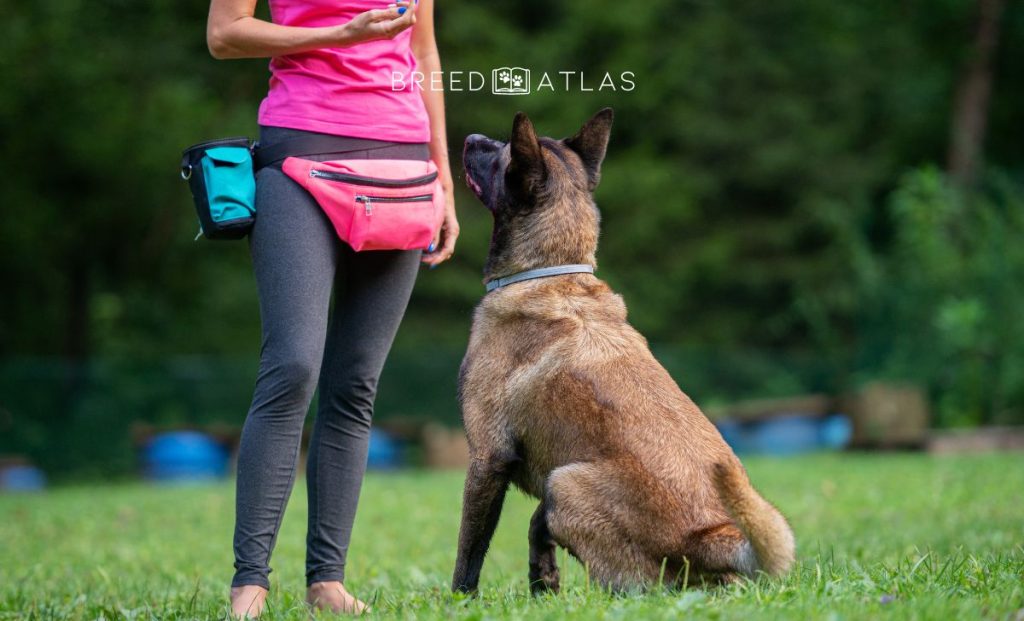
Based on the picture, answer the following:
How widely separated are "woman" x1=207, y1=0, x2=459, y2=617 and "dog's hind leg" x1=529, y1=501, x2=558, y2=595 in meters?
0.58

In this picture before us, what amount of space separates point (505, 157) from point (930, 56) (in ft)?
71.8

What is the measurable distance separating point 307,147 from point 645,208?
65.3ft

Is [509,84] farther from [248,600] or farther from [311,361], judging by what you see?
[248,600]

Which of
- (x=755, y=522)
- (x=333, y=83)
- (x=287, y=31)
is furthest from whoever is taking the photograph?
(x=333, y=83)

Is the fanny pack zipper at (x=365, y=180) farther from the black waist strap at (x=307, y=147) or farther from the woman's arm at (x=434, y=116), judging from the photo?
the woman's arm at (x=434, y=116)

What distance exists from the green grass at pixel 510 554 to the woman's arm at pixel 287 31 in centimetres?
174

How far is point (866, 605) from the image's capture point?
2867mm

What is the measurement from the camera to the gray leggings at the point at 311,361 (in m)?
3.56

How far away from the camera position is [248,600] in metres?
3.46

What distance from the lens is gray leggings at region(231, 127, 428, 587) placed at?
3557 millimetres

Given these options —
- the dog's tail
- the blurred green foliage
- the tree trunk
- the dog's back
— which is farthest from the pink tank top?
the tree trunk

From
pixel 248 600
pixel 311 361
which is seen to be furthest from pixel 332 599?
pixel 311 361

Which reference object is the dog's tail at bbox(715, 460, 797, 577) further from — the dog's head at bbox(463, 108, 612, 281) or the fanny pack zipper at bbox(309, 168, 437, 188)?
the fanny pack zipper at bbox(309, 168, 437, 188)

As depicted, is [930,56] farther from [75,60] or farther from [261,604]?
[261,604]
